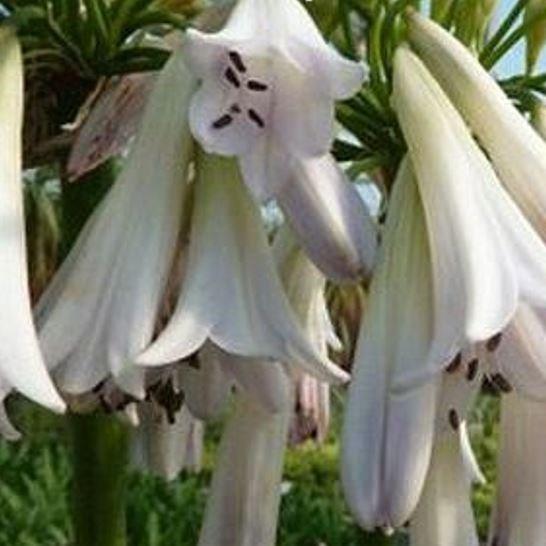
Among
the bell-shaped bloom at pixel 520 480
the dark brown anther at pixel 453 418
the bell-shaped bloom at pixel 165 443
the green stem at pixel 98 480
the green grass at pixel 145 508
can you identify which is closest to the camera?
the dark brown anther at pixel 453 418

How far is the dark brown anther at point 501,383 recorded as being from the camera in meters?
1.32

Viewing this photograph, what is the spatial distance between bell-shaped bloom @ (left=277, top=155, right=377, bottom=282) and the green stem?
414 mm

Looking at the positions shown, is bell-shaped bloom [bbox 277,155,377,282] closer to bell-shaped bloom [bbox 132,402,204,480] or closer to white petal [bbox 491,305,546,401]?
white petal [bbox 491,305,546,401]

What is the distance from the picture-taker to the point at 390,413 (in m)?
1.19

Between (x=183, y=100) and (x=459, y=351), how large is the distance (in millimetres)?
268

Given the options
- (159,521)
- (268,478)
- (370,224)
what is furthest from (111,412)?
(159,521)

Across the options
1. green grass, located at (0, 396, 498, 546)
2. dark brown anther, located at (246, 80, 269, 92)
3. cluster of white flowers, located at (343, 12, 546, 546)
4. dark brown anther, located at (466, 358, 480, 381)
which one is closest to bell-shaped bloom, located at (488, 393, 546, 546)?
cluster of white flowers, located at (343, 12, 546, 546)

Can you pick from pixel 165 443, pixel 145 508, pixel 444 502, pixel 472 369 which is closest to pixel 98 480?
pixel 165 443

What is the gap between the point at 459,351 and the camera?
1191mm

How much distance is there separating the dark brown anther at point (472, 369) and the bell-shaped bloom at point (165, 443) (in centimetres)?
42

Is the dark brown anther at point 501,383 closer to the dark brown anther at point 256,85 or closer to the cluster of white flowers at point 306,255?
the cluster of white flowers at point 306,255

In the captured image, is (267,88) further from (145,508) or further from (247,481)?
(145,508)

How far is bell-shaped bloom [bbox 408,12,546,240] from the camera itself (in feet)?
4.31

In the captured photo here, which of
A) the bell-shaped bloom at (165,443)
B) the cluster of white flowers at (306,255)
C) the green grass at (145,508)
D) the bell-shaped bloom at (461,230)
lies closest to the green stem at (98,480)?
the bell-shaped bloom at (165,443)
